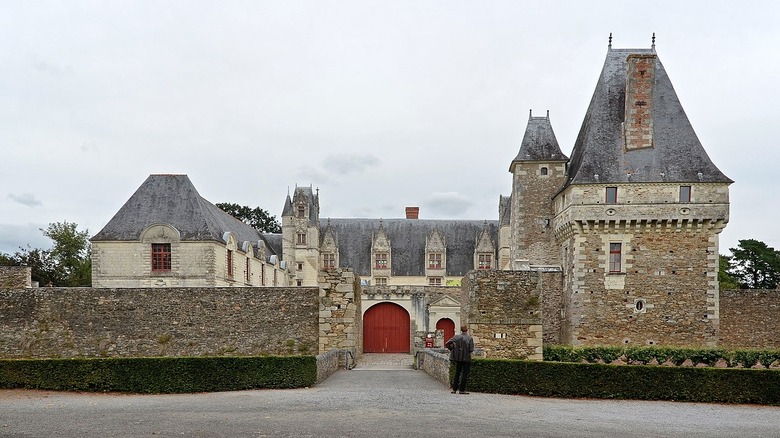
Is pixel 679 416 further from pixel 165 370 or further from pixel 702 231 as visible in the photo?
pixel 702 231

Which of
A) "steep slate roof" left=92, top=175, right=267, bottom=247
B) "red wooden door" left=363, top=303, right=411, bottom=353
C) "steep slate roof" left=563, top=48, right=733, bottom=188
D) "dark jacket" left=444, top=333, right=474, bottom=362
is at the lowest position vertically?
"red wooden door" left=363, top=303, right=411, bottom=353

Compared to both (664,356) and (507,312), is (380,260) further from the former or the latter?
(507,312)

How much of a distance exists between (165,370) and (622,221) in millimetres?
14303

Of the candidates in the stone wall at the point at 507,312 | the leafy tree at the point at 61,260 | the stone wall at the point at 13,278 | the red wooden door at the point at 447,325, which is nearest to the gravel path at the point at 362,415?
the stone wall at the point at 507,312

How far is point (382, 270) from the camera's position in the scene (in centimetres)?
4450

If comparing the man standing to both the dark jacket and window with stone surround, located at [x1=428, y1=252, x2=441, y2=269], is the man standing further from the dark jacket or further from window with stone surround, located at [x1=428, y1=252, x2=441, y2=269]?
window with stone surround, located at [x1=428, y1=252, x2=441, y2=269]

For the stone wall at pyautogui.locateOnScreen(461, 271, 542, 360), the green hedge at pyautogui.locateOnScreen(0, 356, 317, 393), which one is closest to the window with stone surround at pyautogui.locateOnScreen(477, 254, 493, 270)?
the stone wall at pyautogui.locateOnScreen(461, 271, 542, 360)

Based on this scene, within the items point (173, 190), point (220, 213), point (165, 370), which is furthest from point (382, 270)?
point (165, 370)

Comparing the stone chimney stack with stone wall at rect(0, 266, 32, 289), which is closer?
stone wall at rect(0, 266, 32, 289)

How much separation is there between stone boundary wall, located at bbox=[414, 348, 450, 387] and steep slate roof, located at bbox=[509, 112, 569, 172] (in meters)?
8.90

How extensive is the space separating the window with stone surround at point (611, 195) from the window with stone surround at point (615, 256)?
1326 mm

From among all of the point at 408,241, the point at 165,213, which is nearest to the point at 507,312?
the point at 165,213

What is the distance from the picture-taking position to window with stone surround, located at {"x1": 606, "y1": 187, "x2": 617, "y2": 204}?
68.7 ft

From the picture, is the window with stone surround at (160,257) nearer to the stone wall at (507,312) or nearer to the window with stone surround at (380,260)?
the stone wall at (507,312)
